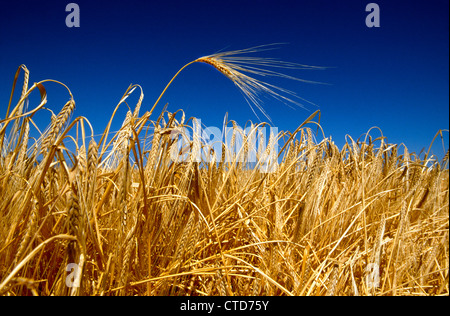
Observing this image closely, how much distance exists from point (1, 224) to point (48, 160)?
33 centimetres

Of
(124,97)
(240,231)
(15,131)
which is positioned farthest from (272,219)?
(15,131)

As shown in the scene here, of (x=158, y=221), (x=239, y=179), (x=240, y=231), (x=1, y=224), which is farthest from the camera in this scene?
(x=239, y=179)

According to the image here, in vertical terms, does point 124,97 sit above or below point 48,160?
above

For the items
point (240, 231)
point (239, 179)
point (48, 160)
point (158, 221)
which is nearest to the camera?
point (48, 160)

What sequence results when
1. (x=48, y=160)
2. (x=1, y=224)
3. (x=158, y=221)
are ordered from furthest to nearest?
(x=158, y=221)
(x=1, y=224)
(x=48, y=160)

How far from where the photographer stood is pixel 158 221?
2.53ft
